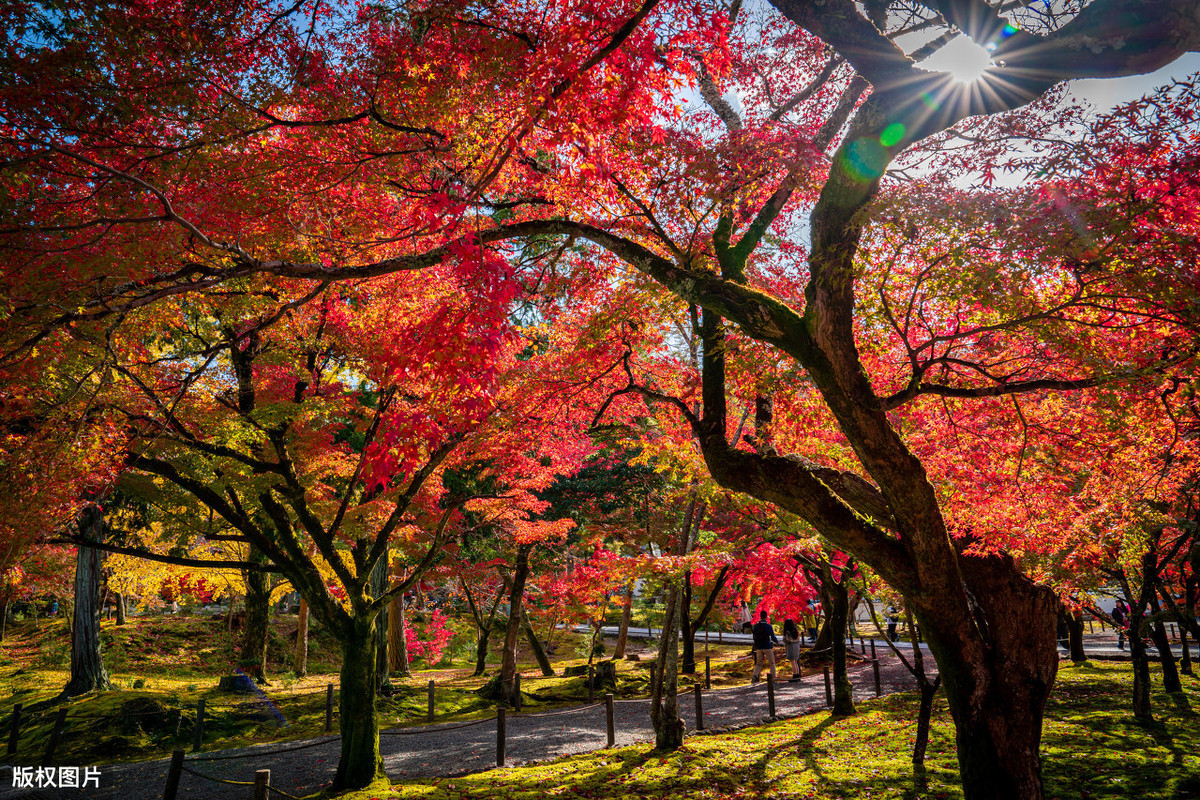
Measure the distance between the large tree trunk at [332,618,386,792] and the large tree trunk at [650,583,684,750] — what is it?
153 inches

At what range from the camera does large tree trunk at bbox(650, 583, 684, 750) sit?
857 cm

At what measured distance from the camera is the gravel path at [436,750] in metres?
8.21

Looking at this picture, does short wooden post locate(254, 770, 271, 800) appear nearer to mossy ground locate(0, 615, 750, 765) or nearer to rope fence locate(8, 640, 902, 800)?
rope fence locate(8, 640, 902, 800)

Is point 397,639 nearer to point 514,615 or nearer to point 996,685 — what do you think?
point 514,615

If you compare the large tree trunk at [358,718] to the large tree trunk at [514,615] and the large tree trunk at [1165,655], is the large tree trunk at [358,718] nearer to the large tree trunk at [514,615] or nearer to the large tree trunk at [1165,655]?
the large tree trunk at [514,615]

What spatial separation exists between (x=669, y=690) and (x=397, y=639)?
1296 cm

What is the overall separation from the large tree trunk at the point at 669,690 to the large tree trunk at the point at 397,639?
11833 millimetres

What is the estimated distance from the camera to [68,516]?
6316 millimetres

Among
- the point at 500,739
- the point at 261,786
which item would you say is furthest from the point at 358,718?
the point at 500,739

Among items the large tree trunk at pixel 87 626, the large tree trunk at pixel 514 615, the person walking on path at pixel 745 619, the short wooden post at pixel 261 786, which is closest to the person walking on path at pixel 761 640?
the large tree trunk at pixel 514 615

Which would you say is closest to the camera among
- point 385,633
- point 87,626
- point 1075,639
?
point 87,626

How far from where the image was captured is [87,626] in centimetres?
1371

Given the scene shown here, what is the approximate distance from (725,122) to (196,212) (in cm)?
549

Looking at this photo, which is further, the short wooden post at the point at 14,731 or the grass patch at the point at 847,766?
the short wooden post at the point at 14,731
